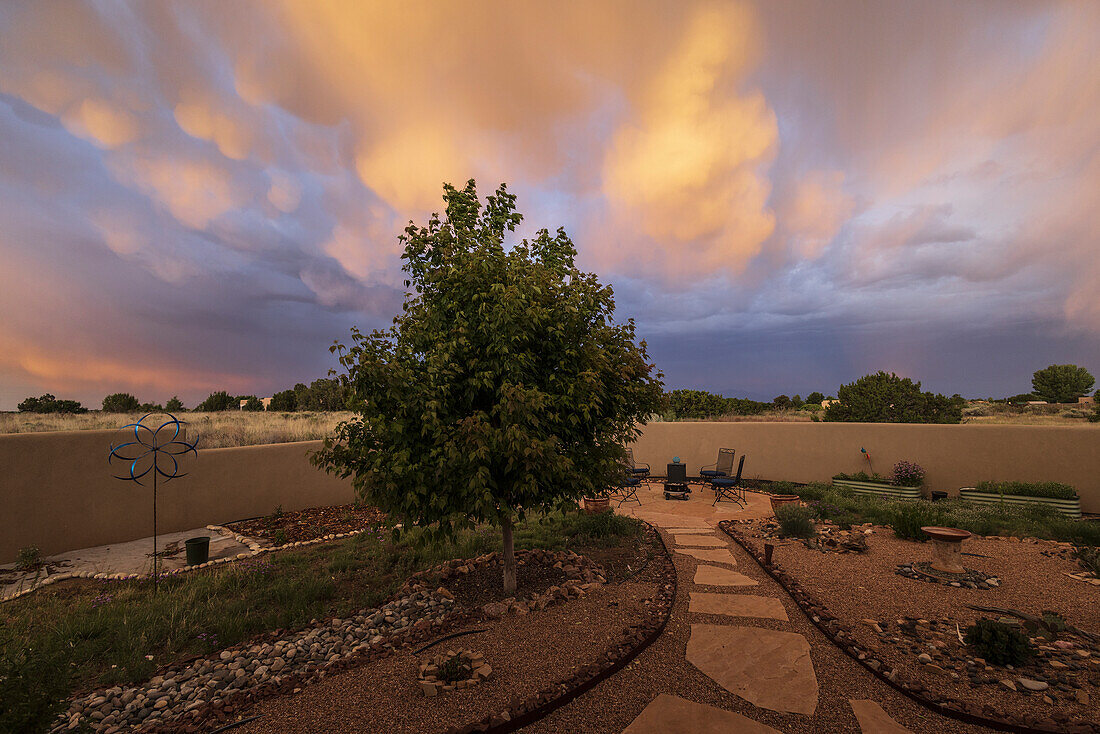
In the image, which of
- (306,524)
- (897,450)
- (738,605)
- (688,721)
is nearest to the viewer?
(688,721)

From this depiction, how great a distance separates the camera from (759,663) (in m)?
3.40

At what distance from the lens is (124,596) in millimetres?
5105

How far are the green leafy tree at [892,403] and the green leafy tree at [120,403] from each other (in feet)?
116

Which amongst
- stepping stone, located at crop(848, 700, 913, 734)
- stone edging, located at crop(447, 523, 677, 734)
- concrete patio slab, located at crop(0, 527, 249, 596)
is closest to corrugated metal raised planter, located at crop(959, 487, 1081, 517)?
stepping stone, located at crop(848, 700, 913, 734)

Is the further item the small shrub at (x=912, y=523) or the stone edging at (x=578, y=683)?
the small shrub at (x=912, y=523)

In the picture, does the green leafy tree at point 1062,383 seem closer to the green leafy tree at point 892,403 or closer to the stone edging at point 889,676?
the green leafy tree at point 892,403

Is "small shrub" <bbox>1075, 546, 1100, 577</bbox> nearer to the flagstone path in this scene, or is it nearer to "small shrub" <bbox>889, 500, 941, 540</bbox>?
"small shrub" <bbox>889, 500, 941, 540</bbox>

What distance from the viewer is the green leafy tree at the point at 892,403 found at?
14.6 meters

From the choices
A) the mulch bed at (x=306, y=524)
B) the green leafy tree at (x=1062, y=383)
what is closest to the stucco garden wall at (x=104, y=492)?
the mulch bed at (x=306, y=524)

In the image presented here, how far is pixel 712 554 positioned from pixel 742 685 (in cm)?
305

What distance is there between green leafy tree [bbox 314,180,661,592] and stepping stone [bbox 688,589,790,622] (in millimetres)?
1508

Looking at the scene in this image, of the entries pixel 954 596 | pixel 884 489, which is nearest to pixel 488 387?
pixel 954 596

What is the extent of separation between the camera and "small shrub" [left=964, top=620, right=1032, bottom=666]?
3.21 m

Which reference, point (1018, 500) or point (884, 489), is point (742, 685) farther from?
point (1018, 500)
